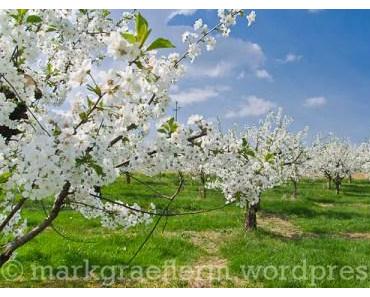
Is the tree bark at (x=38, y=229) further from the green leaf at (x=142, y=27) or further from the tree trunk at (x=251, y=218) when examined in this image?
the tree trunk at (x=251, y=218)

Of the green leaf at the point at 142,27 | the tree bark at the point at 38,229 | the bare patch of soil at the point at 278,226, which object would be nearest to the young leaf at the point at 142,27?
the green leaf at the point at 142,27

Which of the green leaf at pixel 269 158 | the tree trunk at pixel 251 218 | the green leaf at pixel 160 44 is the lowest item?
the tree trunk at pixel 251 218

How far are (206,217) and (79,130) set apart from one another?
A: 14151 millimetres

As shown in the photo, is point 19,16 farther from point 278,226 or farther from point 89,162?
point 278,226

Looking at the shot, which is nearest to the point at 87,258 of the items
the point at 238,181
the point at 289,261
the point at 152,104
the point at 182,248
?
the point at 182,248

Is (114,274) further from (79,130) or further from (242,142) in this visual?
(79,130)

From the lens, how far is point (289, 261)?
10852mm
